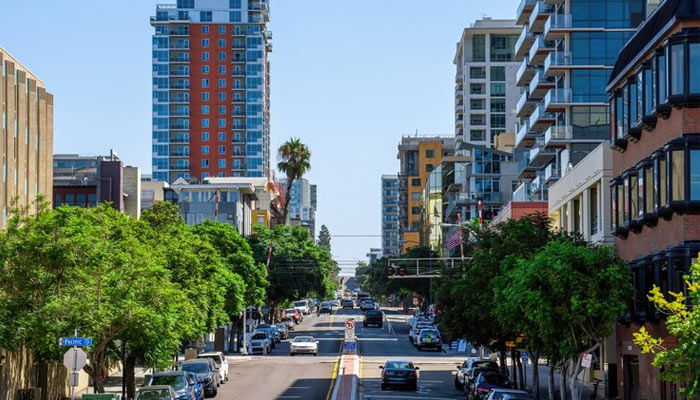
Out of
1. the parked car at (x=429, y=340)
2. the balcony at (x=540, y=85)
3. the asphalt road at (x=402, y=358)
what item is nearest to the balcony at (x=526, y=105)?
the balcony at (x=540, y=85)

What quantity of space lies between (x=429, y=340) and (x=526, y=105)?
22268 mm

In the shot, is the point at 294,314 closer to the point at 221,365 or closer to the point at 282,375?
the point at 282,375

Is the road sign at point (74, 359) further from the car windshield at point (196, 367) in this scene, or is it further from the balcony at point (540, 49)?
the balcony at point (540, 49)

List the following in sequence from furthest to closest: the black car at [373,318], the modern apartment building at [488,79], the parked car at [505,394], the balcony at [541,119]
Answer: the modern apartment building at [488,79] < the black car at [373,318] < the balcony at [541,119] < the parked car at [505,394]

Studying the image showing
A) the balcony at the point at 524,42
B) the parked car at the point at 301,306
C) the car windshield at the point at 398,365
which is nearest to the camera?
the car windshield at the point at 398,365

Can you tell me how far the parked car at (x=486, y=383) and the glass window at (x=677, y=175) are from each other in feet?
44.6

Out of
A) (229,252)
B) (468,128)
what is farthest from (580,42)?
(468,128)

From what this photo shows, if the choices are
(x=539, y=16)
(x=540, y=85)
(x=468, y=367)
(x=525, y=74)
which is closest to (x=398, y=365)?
(x=468, y=367)

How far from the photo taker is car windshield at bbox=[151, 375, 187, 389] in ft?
153

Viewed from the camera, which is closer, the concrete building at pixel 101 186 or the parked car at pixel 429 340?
the parked car at pixel 429 340

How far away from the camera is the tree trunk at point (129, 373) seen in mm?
48625

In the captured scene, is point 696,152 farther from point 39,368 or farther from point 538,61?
point 538,61

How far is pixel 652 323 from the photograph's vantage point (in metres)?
41.8

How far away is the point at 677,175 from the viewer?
3881cm
